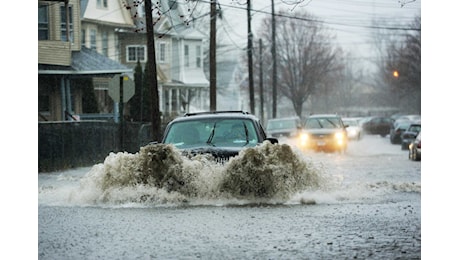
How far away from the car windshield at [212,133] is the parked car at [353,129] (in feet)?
41.6

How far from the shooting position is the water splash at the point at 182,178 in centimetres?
1231

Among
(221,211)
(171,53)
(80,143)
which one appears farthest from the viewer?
(171,53)

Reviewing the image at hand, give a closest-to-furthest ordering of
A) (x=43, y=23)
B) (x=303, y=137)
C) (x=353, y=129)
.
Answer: (x=43, y=23) → (x=303, y=137) → (x=353, y=129)

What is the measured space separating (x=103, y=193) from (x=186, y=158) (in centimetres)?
115

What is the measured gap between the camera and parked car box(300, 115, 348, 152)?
2622 cm

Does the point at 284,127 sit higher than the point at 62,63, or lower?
lower

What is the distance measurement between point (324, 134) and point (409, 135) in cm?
236

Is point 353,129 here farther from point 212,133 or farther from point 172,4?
point 172,4

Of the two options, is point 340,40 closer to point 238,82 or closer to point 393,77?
point 393,77

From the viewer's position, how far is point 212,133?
44.0 ft

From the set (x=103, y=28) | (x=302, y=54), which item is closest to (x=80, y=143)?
(x=103, y=28)

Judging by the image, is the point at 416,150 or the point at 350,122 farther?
the point at 350,122
